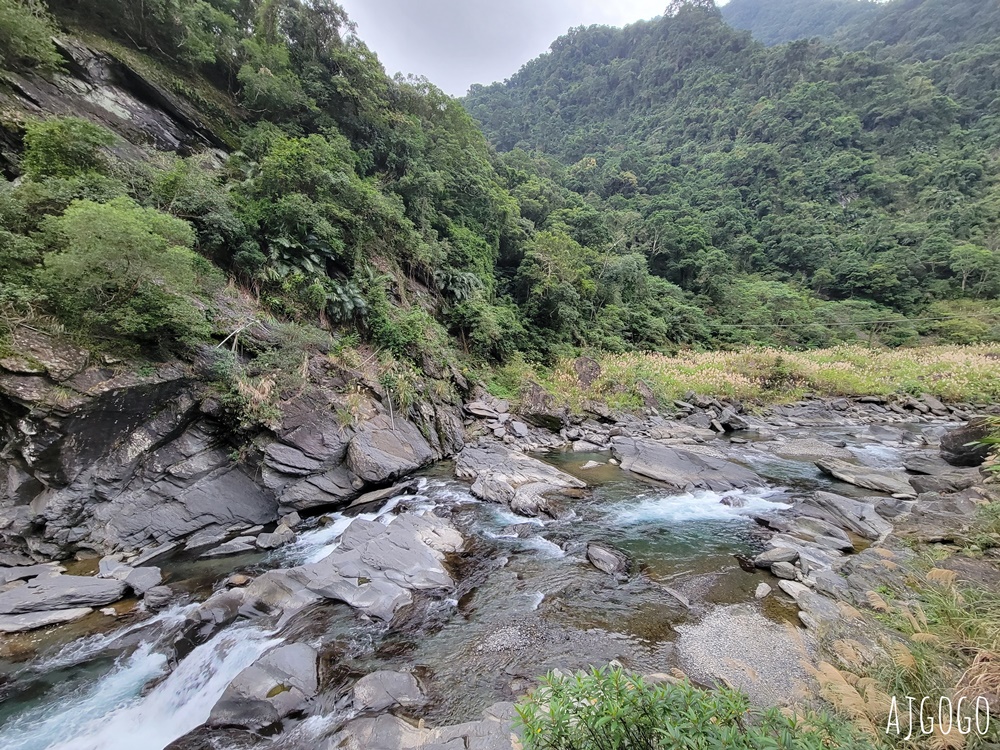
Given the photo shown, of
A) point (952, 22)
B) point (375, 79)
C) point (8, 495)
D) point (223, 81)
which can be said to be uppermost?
point (952, 22)

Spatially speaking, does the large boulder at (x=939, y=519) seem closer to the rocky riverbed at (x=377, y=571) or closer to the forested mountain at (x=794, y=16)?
the rocky riverbed at (x=377, y=571)

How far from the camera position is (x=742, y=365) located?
75.6ft

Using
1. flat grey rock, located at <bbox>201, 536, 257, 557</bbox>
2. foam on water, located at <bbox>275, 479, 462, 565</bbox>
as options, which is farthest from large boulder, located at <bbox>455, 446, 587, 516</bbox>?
flat grey rock, located at <bbox>201, 536, 257, 557</bbox>

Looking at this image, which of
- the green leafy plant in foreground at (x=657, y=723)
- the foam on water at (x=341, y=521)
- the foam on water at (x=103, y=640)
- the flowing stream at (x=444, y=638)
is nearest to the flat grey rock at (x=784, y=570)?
the flowing stream at (x=444, y=638)

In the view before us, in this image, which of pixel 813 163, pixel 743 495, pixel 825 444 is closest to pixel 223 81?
pixel 743 495

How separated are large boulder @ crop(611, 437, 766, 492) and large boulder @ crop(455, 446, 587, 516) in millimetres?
2435

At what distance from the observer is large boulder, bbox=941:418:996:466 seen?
35.5 ft

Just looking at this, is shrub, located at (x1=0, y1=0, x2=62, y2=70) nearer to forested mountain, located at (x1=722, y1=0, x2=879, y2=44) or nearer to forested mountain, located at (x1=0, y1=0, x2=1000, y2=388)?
forested mountain, located at (x1=0, y1=0, x2=1000, y2=388)

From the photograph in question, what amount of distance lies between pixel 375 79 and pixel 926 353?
3715 centimetres

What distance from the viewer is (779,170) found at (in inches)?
2012

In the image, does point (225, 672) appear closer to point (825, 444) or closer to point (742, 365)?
point (825, 444)

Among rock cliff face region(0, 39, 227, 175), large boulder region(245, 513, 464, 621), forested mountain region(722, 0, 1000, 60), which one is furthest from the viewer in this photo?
forested mountain region(722, 0, 1000, 60)

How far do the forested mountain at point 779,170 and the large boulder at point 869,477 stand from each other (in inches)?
670

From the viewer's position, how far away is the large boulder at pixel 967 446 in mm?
10825
